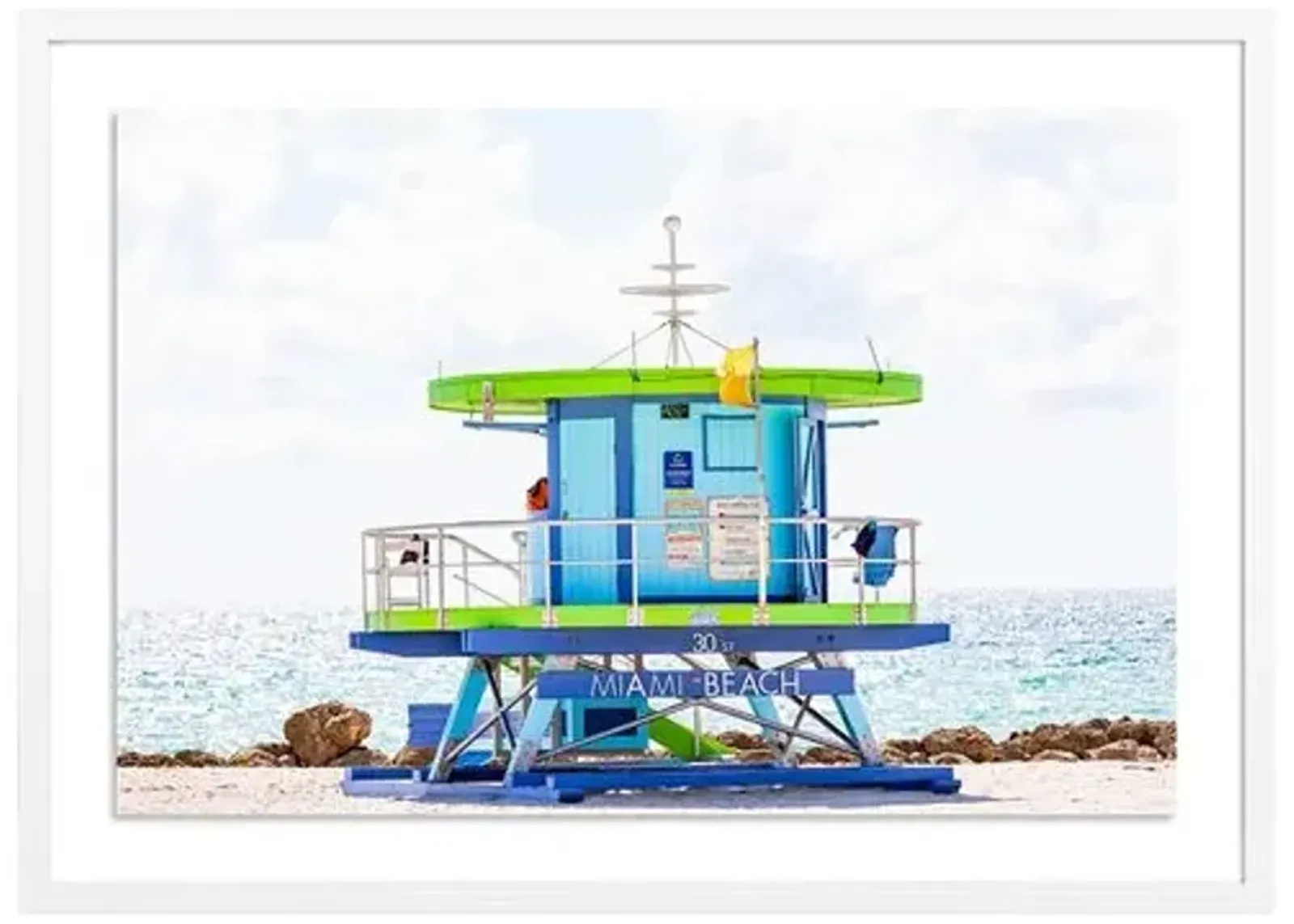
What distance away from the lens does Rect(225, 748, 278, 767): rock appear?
35.8 metres

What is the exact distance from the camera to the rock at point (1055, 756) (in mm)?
36375

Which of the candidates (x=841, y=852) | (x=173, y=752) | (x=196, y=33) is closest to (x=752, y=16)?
(x=196, y=33)

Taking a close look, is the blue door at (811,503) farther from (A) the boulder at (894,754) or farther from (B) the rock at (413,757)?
(B) the rock at (413,757)

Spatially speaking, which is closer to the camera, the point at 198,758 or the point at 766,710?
the point at 766,710

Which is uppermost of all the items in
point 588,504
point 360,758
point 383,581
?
point 588,504

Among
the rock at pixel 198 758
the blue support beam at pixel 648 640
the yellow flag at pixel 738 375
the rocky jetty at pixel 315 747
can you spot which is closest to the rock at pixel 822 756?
the rocky jetty at pixel 315 747

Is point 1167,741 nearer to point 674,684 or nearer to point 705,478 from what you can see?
point 705,478

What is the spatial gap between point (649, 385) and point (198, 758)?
6114 mm

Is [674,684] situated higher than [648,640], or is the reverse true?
[648,640]

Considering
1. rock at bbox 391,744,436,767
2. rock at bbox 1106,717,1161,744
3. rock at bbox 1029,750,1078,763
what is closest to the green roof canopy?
rock at bbox 391,744,436,767

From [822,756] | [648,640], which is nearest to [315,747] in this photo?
[822,756]

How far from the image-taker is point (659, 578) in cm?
3112
